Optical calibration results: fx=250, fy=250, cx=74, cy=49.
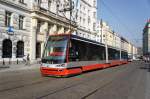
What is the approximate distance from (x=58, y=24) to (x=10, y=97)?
36.4m

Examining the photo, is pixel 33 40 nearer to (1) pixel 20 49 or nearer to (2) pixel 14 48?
(1) pixel 20 49

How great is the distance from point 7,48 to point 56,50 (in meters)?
17.8

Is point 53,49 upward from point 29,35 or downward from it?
downward

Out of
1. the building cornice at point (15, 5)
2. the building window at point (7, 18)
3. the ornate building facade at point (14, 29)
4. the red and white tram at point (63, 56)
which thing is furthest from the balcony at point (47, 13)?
the red and white tram at point (63, 56)

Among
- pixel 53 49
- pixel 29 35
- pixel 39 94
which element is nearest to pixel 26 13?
pixel 29 35

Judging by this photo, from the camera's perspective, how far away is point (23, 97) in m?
8.84

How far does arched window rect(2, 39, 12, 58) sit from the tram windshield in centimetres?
1648

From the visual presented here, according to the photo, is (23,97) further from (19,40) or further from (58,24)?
(58,24)

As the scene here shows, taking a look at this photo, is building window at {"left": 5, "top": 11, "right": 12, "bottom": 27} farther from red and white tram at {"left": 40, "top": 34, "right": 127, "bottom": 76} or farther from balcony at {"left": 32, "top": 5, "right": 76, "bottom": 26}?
red and white tram at {"left": 40, "top": 34, "right": 127, "bottom": 76}

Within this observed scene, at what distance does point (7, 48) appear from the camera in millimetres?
32438

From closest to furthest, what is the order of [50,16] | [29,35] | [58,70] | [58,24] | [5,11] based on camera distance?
[58,70] < [5,11] < [29,35] < [50,16] < [58,24]

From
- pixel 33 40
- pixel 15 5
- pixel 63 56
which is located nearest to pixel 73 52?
pixel 63 56

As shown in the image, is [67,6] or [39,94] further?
[67,6]

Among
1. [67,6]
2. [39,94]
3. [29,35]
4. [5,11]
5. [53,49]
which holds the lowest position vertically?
[39,94]
